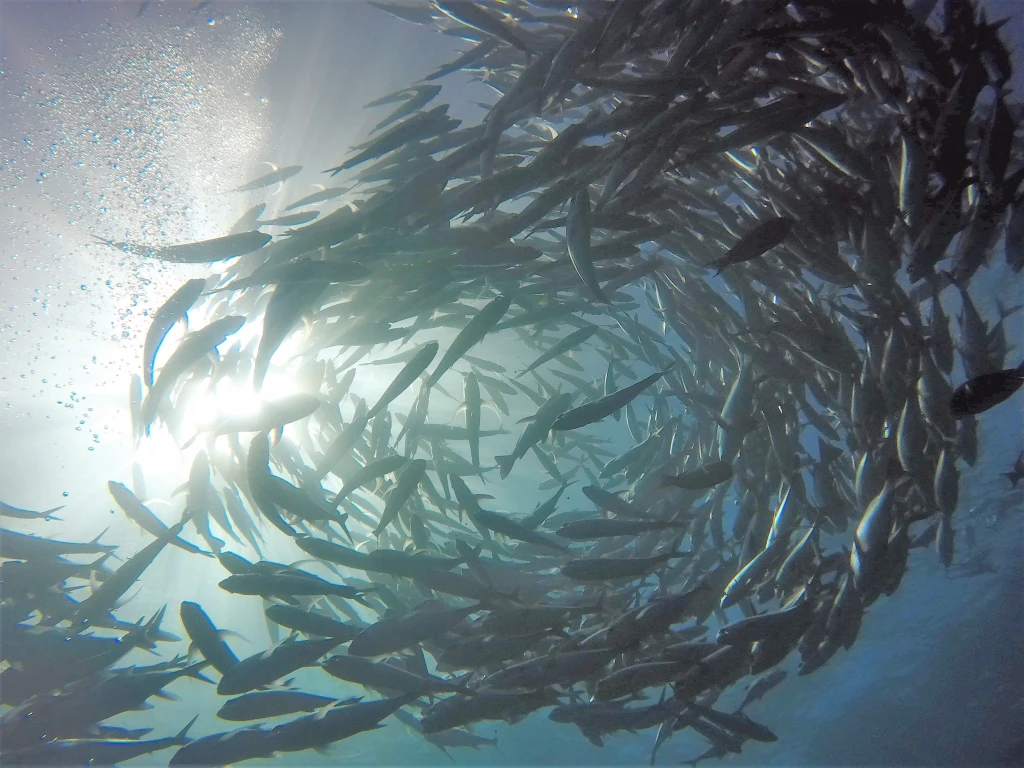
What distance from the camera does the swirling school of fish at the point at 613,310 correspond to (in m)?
3.50

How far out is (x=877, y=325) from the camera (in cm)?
436

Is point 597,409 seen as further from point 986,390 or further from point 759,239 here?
point 986,390

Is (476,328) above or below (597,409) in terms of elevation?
above

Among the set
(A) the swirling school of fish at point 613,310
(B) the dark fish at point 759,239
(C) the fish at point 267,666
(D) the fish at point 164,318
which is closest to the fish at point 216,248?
(A) the swirling school of fish at point 613,310

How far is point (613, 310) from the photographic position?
5891 mm

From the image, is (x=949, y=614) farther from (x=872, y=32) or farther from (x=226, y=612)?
(x=226, y=612)

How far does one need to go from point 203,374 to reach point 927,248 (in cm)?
637

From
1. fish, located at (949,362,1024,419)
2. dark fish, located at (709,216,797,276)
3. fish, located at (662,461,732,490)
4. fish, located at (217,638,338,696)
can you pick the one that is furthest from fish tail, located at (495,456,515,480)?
fish, located at (949,362,1024,419)

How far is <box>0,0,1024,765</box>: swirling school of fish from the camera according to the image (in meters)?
3.50

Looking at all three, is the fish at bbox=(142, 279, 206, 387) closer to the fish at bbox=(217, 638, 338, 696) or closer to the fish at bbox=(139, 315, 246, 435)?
the fish at bbox=(139, 315, 246, 435)

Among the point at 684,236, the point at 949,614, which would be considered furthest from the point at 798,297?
the point at 949,614

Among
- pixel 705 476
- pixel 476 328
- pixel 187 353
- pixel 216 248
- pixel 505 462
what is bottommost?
pixel 705 476

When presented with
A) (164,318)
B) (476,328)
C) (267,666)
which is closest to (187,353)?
(164,318)

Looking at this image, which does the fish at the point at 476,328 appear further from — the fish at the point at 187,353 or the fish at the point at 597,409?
the fish at the point at 187,353
